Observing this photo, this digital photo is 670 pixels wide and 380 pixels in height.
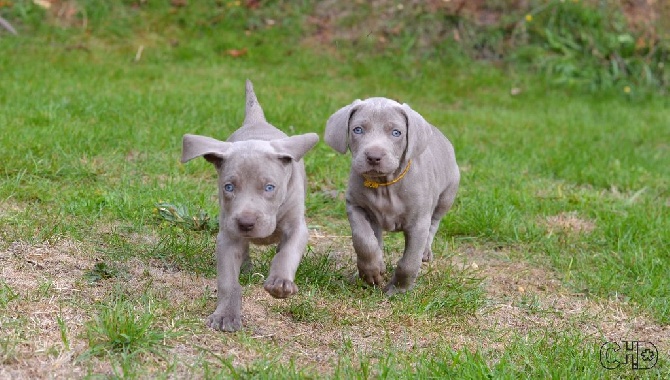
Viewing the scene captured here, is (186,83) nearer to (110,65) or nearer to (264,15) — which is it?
(110,65)

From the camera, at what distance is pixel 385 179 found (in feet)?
17.6

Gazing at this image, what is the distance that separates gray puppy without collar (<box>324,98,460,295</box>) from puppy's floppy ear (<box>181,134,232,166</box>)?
81 centimetres

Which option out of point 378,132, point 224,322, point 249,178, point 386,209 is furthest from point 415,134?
point 224,322

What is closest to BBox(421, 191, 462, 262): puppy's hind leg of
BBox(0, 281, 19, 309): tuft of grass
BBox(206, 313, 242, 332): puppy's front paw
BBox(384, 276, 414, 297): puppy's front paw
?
BBox(384, 276, 414, 297): puppy's front paw

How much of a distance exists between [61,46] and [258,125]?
744cm

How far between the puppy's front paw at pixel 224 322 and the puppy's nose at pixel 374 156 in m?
1.12

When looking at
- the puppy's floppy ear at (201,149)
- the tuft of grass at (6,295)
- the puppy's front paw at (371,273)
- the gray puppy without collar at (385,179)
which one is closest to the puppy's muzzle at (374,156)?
the gray puppy without collar at (385,179)

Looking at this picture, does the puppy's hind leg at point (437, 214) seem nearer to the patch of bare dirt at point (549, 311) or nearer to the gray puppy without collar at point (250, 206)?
the patch of bare dirt at point (549, 311)

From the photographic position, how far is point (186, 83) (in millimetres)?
11055

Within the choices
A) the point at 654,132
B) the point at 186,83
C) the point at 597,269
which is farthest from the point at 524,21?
the point at 597,269

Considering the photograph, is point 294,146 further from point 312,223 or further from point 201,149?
point 312,223

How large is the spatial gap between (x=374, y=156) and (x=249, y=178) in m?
0.77

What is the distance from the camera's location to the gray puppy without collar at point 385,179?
518 cm

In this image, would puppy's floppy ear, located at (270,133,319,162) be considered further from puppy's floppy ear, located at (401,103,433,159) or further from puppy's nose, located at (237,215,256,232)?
puppy's floppy ear, located at (401,103,433,159)
